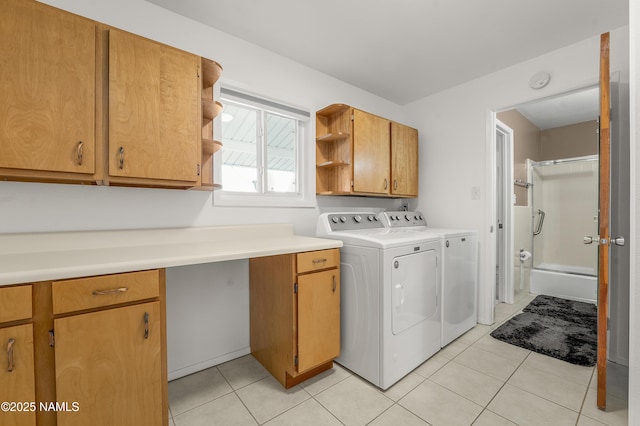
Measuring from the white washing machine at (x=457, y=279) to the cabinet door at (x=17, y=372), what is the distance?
237 centimetres

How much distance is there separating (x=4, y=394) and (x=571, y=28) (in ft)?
12.3

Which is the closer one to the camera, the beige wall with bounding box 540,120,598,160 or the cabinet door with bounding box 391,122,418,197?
the cabinet door with bounding box 391,122,418,197

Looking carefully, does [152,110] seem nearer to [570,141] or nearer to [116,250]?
[116,250]

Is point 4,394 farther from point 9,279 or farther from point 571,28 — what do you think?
point 571,28

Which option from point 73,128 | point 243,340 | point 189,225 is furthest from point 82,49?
point 243,340

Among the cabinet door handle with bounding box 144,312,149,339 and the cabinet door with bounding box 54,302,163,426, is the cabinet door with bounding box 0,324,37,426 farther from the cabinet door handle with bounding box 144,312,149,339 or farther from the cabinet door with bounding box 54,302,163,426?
the cabinet door handle with bounding box 144,312,149,339

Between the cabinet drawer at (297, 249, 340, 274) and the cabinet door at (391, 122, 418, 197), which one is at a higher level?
the cabinet door at (391, 122, 418, 197)

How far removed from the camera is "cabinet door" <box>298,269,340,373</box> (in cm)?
172

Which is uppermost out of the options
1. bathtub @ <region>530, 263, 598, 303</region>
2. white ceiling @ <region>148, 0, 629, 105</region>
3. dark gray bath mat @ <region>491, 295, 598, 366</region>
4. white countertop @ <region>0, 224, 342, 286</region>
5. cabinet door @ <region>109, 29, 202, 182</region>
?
white ceiling @ <region>148, 0, 629, 105</region>

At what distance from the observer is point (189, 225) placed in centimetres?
192

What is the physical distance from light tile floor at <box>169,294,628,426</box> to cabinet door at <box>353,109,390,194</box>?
157 cm

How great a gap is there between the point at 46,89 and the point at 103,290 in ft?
3.15

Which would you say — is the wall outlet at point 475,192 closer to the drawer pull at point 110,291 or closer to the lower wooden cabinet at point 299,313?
the lower wooden cabinet at point 299,313

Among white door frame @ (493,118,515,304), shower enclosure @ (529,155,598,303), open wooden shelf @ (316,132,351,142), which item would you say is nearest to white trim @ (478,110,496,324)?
white door frame @ (493,118,515,304)
